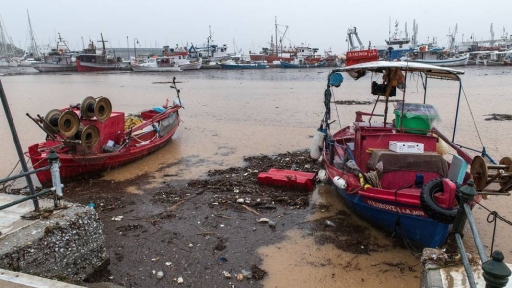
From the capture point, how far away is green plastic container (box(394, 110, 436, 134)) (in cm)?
675

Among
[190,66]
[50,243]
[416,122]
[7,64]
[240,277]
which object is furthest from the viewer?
[7,64]

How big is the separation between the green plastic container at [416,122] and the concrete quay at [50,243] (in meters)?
5.64

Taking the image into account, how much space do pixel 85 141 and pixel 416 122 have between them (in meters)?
7.33

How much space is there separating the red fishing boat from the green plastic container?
6965mm

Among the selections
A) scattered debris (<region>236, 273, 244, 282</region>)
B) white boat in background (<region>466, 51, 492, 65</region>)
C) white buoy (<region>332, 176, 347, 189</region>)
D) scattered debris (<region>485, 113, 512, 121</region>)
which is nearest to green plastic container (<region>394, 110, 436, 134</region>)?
white buoy (<region>332, 176, 347, 189</region>)

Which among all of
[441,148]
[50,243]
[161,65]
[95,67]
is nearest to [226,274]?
[50,243]

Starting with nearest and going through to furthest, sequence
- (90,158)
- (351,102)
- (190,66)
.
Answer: (90,158)
(351,102)
(190,66)

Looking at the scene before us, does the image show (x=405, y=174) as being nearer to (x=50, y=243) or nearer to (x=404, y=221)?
(x=404, y=221)

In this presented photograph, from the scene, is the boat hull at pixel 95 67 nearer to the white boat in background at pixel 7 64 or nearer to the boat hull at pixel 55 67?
the boat hull at pixel 55 67

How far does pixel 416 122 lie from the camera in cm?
681

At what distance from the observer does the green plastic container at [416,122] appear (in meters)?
6.75

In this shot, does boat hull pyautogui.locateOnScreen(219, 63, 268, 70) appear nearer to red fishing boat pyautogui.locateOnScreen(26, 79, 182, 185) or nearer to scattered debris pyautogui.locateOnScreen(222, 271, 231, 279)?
red fishing boat pyautogui.locateOnScreen(26, 79, 182, 185)

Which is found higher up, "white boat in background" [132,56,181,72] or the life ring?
"white boat in background" [132,56,181,72]

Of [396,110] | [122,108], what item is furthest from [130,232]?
[122,108]
